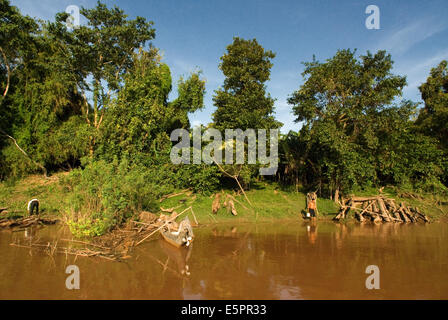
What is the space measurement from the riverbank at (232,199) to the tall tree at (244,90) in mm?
4991

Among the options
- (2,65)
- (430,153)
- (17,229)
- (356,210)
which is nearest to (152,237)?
(17,229)

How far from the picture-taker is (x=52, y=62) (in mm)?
18984

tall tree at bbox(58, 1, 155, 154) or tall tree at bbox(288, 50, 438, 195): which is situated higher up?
tall tree at bbox(58, 1, 155, 154)

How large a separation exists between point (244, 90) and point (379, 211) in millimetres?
11424

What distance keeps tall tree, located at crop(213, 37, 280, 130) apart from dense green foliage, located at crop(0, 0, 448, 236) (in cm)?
7

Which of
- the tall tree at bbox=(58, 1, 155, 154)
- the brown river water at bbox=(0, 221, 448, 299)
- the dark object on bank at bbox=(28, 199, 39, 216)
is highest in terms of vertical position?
the tall tree at bbox=(58, 1, 155, 154)

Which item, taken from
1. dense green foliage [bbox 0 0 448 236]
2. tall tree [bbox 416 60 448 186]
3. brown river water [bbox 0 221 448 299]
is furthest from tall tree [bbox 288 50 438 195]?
brown river water [bbox 0 221 448 299]

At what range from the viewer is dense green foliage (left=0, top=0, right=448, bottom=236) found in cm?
1524

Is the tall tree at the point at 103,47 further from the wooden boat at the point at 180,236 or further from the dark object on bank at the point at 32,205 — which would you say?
the wooden boat at the point at 180,236

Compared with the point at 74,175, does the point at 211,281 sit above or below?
below

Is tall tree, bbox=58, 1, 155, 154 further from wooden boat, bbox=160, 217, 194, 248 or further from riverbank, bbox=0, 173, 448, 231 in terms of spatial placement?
wooden boat, bbox=160, 217, 194, 248
